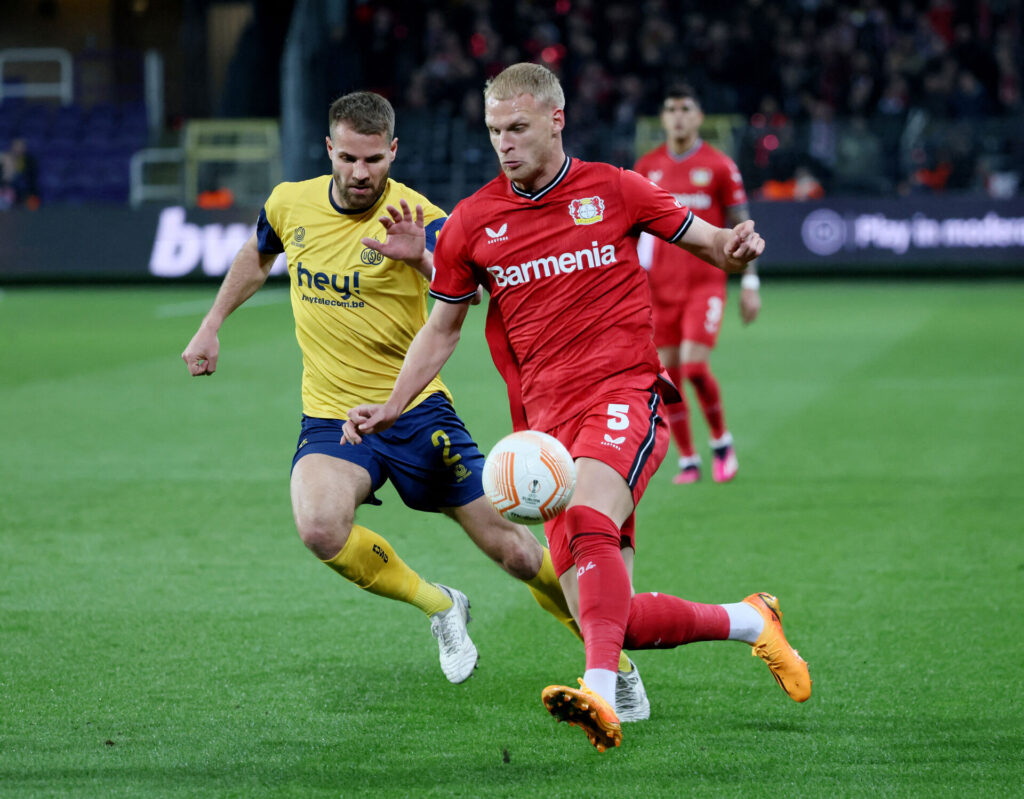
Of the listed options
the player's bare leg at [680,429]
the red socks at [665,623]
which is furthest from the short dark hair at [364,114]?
the player's bare leg at [680,429]

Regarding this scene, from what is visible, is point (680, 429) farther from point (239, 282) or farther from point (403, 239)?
point (403, 239)

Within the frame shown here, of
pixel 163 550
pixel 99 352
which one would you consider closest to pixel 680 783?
pixel 163 550

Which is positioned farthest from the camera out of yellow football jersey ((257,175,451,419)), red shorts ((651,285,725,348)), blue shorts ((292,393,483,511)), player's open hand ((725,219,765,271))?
red shorts ((651,285,725,348))

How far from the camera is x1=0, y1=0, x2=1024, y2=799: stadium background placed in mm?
4309

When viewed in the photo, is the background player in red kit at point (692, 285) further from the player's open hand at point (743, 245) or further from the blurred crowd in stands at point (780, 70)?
the blurred crowd in stands at point (780, 70)

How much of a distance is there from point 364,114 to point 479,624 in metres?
2.16

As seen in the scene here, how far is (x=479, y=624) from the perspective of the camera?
19.0 feet

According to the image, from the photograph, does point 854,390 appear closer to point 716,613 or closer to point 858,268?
point 716,613

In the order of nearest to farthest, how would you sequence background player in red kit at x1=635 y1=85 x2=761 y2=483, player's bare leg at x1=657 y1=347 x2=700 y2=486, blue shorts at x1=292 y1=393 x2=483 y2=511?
1. blue shorts at x1=292 y1=393 x2=483 y2=511
2. player's bare leg at x1=657 y1=347 x2=700 y2=486
3. background player in red kit at x1=635 y1=85 x2=761 y2=483

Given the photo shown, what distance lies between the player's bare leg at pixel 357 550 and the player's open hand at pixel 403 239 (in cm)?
81

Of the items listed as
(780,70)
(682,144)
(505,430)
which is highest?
(682,144)

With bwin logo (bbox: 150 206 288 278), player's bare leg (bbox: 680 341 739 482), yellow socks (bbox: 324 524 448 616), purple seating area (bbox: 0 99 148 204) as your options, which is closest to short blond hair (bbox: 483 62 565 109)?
yellow socks (bbox: 324 524 448 616)

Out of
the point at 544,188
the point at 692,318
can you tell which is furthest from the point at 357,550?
the point at 692,318

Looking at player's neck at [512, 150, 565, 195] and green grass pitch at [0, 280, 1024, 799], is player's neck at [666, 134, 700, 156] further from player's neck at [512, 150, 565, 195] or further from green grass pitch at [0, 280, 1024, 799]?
player's neck at [512, 150, 565, 195]
